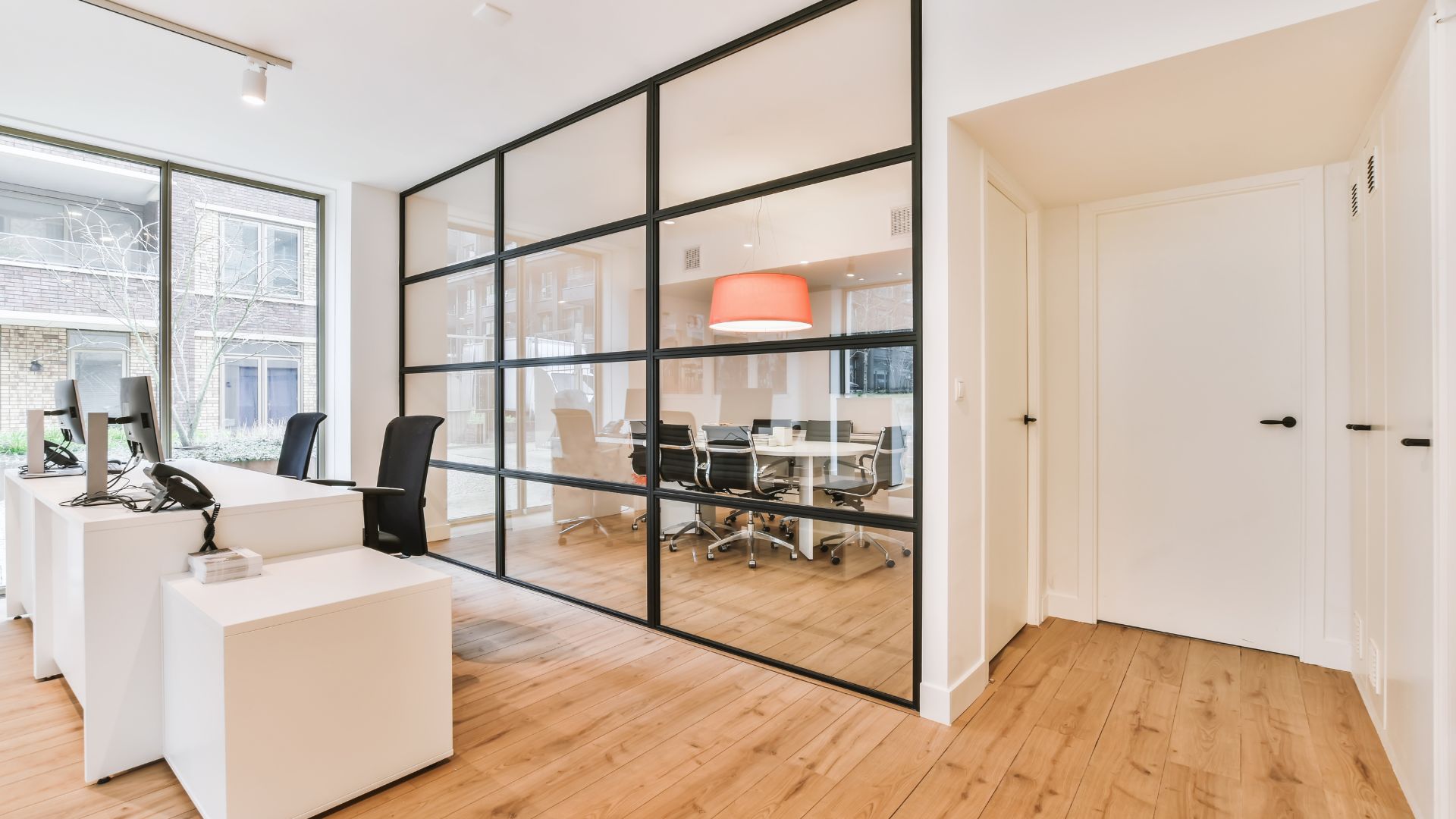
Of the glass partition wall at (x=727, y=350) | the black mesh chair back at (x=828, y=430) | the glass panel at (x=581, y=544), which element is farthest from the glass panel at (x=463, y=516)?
the black mesh chair back at (x=828, y=430)

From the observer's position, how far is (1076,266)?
10.6ft

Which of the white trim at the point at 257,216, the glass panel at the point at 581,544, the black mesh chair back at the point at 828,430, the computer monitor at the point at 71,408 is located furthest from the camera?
the white trim at the point at 257,216

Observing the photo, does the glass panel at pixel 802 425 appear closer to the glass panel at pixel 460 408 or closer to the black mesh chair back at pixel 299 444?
the glass panel at pixel 460 408

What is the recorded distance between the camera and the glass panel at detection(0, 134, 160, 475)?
358 cm

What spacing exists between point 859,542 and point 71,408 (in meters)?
3.65

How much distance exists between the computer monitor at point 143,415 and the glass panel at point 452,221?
81.9 inches

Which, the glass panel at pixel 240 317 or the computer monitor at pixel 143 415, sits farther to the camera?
the glass panel at pixel 240 317

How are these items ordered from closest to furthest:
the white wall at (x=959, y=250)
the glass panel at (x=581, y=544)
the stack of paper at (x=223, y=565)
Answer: the stack of paper at (x=223, y=565)
the white wall at (x=959, y=250)
the glass panel at (x=581, y=544)

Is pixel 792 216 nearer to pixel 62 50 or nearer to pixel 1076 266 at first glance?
pixel 1076 266

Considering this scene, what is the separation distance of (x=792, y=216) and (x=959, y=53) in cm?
82

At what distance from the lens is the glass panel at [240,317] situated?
13.7ft

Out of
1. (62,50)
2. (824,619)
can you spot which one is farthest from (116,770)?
(62,50)

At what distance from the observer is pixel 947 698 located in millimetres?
2219

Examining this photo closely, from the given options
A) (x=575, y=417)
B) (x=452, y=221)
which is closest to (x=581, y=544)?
(x=575, y=417)
